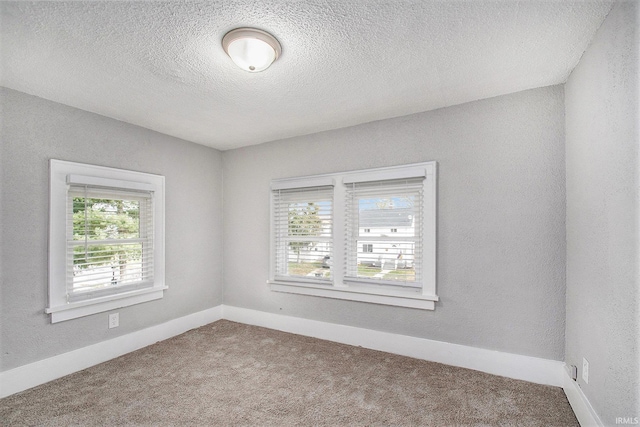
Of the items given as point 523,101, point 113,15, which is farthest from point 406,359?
point 113,15

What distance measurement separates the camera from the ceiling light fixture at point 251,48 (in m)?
1.80

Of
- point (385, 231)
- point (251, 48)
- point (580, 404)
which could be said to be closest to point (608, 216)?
point (580, 404)

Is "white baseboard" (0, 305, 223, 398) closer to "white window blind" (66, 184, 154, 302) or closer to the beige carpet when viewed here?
the beige carpet

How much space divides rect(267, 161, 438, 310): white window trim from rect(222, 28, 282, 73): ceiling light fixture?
164 cm

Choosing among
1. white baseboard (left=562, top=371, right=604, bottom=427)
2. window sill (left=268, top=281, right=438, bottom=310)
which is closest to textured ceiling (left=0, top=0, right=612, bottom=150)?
window sill (left=268, top=281, right=438, bottom=310)

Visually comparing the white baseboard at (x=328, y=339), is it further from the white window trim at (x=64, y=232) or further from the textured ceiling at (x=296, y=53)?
the textured ceiling at (x=296, y=53)

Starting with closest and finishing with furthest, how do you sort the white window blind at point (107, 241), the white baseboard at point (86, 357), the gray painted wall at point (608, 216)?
the gray painted wall at point (608, 216), the white baseboard at point (86, 357), the white window blind at point (107, 241)

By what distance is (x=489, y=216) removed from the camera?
2.74 metres

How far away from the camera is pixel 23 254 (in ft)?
8.25

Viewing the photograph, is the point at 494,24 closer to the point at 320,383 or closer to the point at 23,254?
the point at 320,383

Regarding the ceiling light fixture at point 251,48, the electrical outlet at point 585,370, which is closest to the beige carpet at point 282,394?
the electrical outlet at point 585,370

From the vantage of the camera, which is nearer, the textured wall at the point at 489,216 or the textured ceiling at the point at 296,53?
the textured ceiling at the point at 296,53

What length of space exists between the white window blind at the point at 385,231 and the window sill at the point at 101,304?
2.16 metres

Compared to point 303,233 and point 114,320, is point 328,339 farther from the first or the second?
point 114,320
